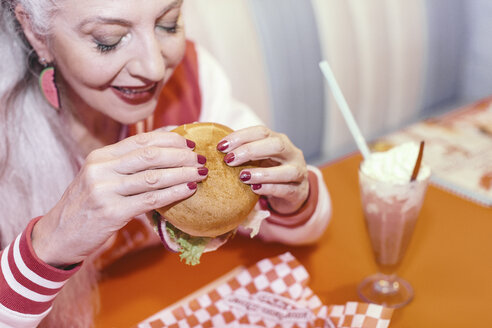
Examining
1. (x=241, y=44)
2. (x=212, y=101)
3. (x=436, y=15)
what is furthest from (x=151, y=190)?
(x=436, y=15)

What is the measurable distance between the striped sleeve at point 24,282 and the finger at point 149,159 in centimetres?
27

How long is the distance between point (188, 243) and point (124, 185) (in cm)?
26

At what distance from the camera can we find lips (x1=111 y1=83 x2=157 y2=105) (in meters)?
1.32

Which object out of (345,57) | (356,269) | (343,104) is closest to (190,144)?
(343,104)

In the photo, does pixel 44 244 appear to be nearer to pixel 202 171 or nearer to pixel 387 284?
pixel 202 171

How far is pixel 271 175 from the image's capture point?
109 centimetres

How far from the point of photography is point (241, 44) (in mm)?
2369

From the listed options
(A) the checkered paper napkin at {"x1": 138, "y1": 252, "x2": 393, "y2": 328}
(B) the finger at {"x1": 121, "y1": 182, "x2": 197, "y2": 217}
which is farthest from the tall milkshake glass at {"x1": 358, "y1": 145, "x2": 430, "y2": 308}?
(B) the finger at {"x1": 121, "y1": 182, "x2": 197, "y2": 217}

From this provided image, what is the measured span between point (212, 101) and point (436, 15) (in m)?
1.93

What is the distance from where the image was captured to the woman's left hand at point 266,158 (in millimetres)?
1049

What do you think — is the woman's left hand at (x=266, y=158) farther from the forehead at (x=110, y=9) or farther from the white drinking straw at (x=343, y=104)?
the forehead at (x=110, y=9)

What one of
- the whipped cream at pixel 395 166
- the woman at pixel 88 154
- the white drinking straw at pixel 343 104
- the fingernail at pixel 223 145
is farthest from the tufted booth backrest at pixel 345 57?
the fingernail at pixel 223 145

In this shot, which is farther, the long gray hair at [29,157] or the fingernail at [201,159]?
the long gray hair at [29,157]

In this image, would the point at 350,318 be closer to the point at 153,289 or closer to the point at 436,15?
the point at 153,289
